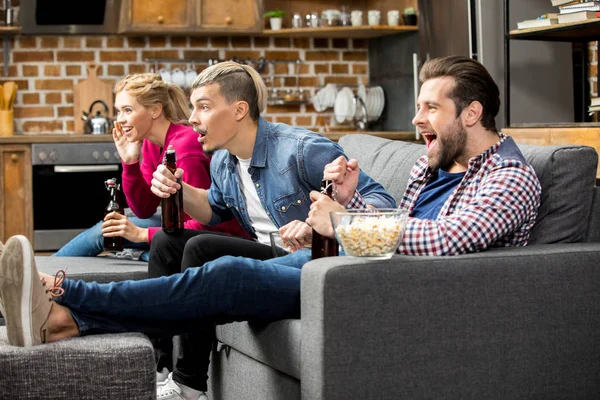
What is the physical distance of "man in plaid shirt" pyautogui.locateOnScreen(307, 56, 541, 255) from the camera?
86.0 inches

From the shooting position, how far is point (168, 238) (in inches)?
115

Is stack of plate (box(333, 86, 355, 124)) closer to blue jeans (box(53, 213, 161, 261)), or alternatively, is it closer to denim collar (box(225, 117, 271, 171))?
blue jeans (box(53, 213, 161, 261))

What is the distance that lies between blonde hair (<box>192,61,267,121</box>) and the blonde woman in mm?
379

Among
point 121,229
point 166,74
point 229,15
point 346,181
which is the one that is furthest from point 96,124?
point 346,181

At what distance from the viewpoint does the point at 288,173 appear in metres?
2.83

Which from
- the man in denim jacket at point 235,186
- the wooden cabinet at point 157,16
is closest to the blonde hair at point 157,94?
the man in denim jacket at point 235,186

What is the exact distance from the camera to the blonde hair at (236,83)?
3006 millimetres

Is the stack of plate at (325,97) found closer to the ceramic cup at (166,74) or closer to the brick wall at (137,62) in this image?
the brick wall at (137,62)

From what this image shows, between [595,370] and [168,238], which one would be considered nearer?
[595,370]

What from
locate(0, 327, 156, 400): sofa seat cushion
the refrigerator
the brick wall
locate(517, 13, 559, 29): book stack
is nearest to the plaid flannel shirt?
locate(0, 327, 156, 400): sofa seat cushion

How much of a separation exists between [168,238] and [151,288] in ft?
2.44

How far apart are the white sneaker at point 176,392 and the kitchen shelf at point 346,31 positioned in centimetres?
350

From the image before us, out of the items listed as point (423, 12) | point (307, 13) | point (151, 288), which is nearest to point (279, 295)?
point (151, 288)

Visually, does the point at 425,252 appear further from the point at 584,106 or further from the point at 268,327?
the point at 584,106
